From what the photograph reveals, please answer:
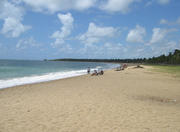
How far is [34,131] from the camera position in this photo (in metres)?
4.33

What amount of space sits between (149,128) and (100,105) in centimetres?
271

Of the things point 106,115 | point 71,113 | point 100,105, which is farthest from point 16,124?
point 100,105

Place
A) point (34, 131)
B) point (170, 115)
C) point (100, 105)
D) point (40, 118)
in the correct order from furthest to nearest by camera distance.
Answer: point (100, 105), point (170, 115), point (40, 118), point (34, 131)

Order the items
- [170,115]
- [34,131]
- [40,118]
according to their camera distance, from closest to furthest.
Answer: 1. [34,131]
2. [40,118]
3. [170,115]

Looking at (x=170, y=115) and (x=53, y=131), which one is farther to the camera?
(x=170, y=115)

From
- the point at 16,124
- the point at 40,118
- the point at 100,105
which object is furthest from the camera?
the point at 100,105

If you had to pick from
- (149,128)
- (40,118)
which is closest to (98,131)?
(149,128)

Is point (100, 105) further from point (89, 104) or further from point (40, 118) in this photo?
point (40, 118)

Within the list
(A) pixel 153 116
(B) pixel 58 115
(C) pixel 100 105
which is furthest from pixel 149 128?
(B) pixel 58 115

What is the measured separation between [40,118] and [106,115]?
240 centimetres

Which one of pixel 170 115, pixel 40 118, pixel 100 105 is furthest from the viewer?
pixel 100 105

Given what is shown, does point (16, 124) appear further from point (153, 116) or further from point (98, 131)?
point (153, 116)

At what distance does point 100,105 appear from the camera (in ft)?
22.8

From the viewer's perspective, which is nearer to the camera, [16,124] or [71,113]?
[16,124]
